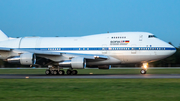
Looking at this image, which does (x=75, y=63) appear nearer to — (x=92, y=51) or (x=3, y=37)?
(x=92, y=51)

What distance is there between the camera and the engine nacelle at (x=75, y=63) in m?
26.7

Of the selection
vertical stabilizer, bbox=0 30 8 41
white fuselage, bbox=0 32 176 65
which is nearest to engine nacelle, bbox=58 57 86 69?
white fuselage, bbox=0 32 176 65

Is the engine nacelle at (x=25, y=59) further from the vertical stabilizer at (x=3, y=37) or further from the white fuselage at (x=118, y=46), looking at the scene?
the vertical stabilizer at (x=3, y=37)

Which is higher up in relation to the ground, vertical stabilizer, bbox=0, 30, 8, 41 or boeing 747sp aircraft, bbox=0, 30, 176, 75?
vertical stabilizer, bbox=0, 30, 8, 41

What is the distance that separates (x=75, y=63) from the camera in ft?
88.0

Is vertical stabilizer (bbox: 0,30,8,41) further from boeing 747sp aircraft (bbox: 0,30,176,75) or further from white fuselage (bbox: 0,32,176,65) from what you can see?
white fuselage (bbox: 0,32,176,65)

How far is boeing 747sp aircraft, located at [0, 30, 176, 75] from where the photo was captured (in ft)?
91.1

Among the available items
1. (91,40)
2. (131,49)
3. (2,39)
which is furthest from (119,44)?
(2,39)

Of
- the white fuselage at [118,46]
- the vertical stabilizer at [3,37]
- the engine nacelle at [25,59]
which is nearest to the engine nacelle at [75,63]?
the white fuselage at [118,46]

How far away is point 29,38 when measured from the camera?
1277 inches

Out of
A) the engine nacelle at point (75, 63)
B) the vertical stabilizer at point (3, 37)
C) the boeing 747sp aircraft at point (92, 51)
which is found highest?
the vertical stabilizer at point (3, 37)

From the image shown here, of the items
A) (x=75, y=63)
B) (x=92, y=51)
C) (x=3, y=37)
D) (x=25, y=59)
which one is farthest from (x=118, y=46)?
(x=3, y=37)

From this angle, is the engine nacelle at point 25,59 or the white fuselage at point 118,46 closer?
the engine nacelle at point 25,59

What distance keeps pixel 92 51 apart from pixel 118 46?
10.1ft
